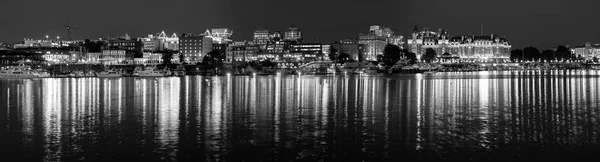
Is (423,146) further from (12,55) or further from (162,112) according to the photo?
(12,55)

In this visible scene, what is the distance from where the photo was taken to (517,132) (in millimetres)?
15781

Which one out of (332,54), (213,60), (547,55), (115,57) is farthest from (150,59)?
(547,55)

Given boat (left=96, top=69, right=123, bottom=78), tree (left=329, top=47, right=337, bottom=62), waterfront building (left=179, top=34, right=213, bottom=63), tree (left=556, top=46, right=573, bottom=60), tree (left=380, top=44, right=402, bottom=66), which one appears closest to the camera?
boat (left=96, top=69, right=123, bottom=78)

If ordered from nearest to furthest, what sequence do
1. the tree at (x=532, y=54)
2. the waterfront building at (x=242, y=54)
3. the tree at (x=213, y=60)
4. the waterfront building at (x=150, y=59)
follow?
1. the tree at (x=213, y=60)
2. the waterfront building at (x=150, y=59)
3. the waterfront building at (x=242, y=54)
4. the tree at (x=532, y=54)

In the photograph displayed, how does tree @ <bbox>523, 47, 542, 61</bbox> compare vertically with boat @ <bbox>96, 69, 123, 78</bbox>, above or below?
above

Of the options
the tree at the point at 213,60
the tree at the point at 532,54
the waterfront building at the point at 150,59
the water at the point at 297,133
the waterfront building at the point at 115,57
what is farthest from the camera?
the tree at the point at 532,54

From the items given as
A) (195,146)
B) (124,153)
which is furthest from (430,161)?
(124,153)

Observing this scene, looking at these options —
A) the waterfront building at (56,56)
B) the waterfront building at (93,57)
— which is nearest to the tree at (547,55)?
the waterfront building at (93,57)

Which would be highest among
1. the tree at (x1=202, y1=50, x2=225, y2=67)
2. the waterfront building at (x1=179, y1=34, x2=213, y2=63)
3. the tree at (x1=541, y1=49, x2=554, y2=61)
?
the waterfront building at (x1=179, y1=34, x2=213, y2=63)

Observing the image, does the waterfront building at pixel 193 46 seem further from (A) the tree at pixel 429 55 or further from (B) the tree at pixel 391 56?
(A) the tree at pixel 429 55

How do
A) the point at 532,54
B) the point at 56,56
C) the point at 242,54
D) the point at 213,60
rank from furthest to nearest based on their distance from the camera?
the point at 532,54 → the point at 242,54 → the point at 56,56 → the point at 213,60

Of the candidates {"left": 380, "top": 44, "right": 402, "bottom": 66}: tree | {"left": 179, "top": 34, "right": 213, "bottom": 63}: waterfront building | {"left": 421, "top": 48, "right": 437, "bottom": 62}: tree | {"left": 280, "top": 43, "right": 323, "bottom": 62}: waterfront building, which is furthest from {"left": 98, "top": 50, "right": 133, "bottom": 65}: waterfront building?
{"left": 421, "top": 48, "right": 437, "bottom": 62}: tree

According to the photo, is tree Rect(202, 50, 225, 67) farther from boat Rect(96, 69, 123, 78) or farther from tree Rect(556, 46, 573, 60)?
tree Rect(556, 46, 573, 60)

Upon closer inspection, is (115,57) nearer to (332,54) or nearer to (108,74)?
(108,74)
